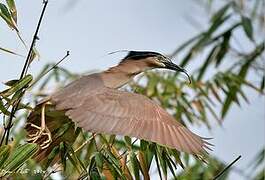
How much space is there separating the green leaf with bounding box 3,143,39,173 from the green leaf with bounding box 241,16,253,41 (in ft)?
6.09

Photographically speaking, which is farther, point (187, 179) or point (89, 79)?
point (187, 179)

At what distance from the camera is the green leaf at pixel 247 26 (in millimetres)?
3287

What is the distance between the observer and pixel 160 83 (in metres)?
3.03

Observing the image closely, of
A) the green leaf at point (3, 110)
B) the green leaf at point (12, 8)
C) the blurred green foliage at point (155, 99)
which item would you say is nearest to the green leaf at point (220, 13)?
the blurred green foliage at point (155, 99)

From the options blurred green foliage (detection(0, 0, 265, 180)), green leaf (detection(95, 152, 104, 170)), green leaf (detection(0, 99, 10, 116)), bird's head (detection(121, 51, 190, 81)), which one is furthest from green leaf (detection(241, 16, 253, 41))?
green leaf (detection(0, 99, 10, 116))

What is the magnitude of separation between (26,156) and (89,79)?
534 mm

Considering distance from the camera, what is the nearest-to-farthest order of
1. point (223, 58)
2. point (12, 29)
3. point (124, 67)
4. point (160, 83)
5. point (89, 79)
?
point (12, 29) < point (89, 79) < point (124, 67) < point (160, 83) < point (223, 58)

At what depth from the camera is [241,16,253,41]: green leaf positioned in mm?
3287

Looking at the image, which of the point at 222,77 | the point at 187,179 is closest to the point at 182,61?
the point at 222,77

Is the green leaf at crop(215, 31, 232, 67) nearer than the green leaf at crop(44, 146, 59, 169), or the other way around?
the green leaf at crop(44, 146, 59, 169)

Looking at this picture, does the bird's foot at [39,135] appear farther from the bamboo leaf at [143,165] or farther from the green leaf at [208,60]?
the green leaf at [208,60]

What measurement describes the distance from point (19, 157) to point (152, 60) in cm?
70

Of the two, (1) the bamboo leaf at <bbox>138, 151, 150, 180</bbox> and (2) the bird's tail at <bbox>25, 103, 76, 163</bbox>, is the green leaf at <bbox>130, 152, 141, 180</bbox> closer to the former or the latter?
(1) the bamboo leaf at <bbox>138, 151, 150, 180</bbox>

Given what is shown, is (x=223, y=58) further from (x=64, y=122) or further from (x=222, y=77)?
(x=64, y=122)
